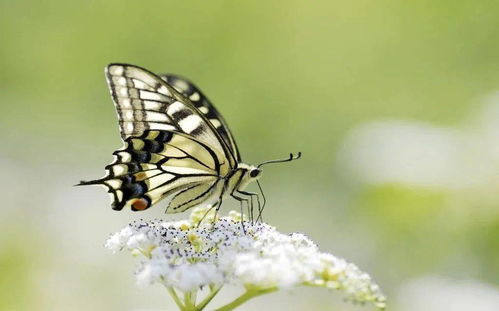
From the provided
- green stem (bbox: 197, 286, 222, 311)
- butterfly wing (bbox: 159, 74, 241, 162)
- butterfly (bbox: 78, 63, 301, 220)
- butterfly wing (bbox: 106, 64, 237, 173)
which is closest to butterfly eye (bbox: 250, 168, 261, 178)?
butterfly (bbox: 78, 63, 301, 220)

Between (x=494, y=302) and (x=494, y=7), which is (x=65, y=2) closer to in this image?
(x=494, y=7)

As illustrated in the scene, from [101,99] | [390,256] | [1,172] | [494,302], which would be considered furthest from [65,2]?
[494,302]

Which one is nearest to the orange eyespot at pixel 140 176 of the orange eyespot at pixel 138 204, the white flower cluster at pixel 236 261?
the orange eyespot at pixel 138 204

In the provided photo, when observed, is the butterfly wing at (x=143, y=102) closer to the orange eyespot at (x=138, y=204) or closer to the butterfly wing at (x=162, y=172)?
the butterfly wing at (x=162, y=172)

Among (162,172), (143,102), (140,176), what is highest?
(143,102)

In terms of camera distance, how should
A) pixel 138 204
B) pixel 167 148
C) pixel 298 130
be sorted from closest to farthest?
pixel 138 204 → pixel 167 148 → pixel 298 130

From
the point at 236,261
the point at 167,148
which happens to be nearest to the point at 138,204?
the point at 167,148

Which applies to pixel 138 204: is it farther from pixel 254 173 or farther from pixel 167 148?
pixel 254 173
